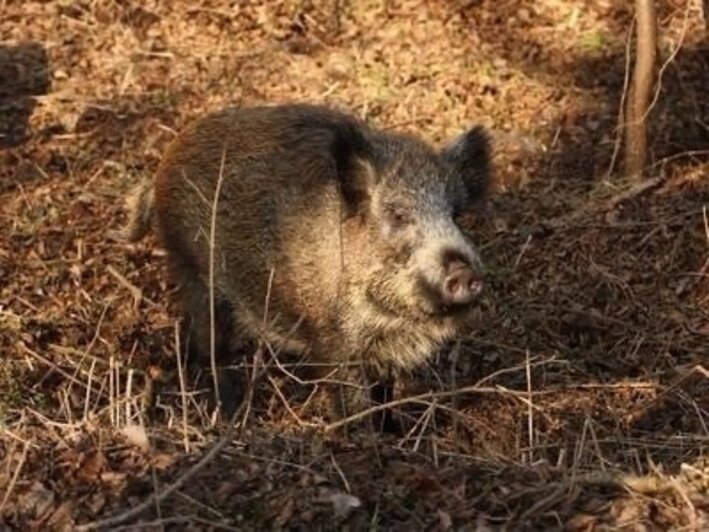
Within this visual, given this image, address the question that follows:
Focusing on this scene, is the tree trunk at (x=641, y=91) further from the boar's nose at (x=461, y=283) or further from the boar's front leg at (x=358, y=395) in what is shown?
the boar's nose at (x=461, y=283)

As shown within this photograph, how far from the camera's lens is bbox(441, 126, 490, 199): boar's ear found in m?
6.38

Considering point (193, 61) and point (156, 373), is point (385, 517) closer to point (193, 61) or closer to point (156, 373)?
point (156, 373)

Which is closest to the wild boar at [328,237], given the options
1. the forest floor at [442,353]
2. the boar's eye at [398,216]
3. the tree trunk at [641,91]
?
the boar's eye at [398,216]

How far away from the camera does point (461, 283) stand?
5.57 m

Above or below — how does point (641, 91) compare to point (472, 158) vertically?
below

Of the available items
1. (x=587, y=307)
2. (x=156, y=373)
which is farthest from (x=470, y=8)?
(x=156, y=373)

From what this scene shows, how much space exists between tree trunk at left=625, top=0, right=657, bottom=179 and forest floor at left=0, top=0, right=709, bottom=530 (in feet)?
0.64

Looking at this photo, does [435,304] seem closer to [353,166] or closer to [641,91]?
[353,166]

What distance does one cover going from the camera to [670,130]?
9.16 meters

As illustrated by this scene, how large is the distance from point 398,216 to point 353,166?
0.32 meters

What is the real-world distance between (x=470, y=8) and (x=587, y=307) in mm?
3873

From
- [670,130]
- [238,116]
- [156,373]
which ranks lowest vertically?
[156,373]

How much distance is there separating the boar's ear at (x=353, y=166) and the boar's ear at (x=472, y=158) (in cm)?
43

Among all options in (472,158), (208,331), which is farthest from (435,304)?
(208,331)
